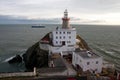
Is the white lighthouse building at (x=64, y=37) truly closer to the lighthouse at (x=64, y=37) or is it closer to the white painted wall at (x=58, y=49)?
the lighthouse at (x=64, y=37)

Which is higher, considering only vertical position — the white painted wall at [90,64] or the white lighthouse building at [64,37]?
the white lighthouse building at [64,37]

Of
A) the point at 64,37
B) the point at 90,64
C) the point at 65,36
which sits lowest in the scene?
the point at 90,64

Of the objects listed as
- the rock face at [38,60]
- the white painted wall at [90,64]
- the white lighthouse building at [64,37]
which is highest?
the white lighthouse building at [64,37]

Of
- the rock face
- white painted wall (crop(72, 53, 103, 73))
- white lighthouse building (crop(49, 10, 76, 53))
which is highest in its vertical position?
white lighthouse building (crop(49, 10, 76, 53))

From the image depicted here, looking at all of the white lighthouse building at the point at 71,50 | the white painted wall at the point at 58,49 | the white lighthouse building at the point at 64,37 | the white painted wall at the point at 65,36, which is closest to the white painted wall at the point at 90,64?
the white lighthouse building at the point at 71,50

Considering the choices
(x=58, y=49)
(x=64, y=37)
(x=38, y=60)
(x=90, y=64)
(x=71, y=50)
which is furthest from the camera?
(x=64, y=37)

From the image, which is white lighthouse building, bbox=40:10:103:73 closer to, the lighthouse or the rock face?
the lighthouse

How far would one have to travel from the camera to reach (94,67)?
30.6m

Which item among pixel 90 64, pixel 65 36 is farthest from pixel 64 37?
pixel 90 64

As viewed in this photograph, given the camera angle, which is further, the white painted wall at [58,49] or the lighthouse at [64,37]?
the lighthouse at [64,37]

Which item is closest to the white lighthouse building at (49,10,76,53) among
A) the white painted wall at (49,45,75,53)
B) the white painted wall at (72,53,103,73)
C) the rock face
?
the white painted wall at (49,45,75,53)

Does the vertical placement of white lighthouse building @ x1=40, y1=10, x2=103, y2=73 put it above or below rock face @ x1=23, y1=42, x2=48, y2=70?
above

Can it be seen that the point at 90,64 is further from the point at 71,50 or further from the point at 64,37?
the point at 64,37

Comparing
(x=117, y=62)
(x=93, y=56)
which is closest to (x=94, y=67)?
(x=93, y=56)
